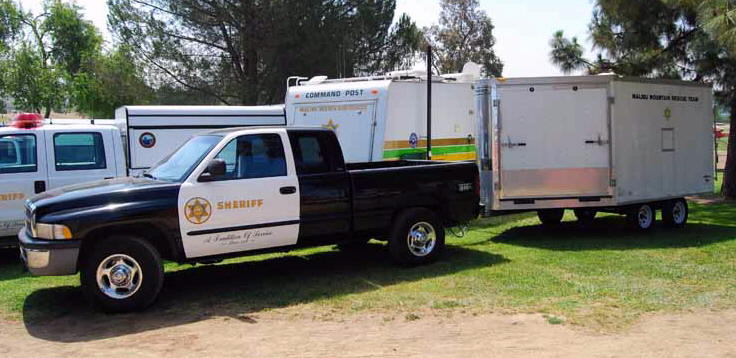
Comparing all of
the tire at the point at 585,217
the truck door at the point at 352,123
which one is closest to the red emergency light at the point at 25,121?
the truck door at the point at 352,123

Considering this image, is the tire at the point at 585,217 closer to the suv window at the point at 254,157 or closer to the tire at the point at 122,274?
the suv window at the point at 254,157

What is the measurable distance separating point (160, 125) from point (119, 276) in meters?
6.32

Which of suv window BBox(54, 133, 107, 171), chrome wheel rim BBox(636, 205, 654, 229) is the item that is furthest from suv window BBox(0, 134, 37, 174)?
chrome wheel rim BBox(636, 205, 654, 229)

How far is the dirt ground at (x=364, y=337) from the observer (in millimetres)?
5363

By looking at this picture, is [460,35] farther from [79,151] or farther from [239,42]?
[79,151]

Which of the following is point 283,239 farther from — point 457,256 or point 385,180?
point 457,256

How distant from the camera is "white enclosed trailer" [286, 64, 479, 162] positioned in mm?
11508

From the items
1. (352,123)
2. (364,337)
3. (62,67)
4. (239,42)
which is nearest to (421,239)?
(364,337)

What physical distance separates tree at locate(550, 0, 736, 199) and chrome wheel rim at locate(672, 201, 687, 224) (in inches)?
137

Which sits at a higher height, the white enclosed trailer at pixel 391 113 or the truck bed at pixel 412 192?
the white enclosed trailer at pixel 391 113

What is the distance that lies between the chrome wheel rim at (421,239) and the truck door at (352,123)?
321 centimetres

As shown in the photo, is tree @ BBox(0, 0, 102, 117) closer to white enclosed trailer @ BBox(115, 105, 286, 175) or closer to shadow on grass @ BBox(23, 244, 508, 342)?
white enclosed trailer @ BBox(115, 105, 286, 175)

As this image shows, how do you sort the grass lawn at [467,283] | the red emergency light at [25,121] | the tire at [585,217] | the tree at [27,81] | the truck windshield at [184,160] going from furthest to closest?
the tree at [27,81] < the tire at [585,217] < the red emergency light at [25,121] < the truck windshield at [184,160] < the grass lawn at [467,283]

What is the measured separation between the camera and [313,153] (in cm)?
780
